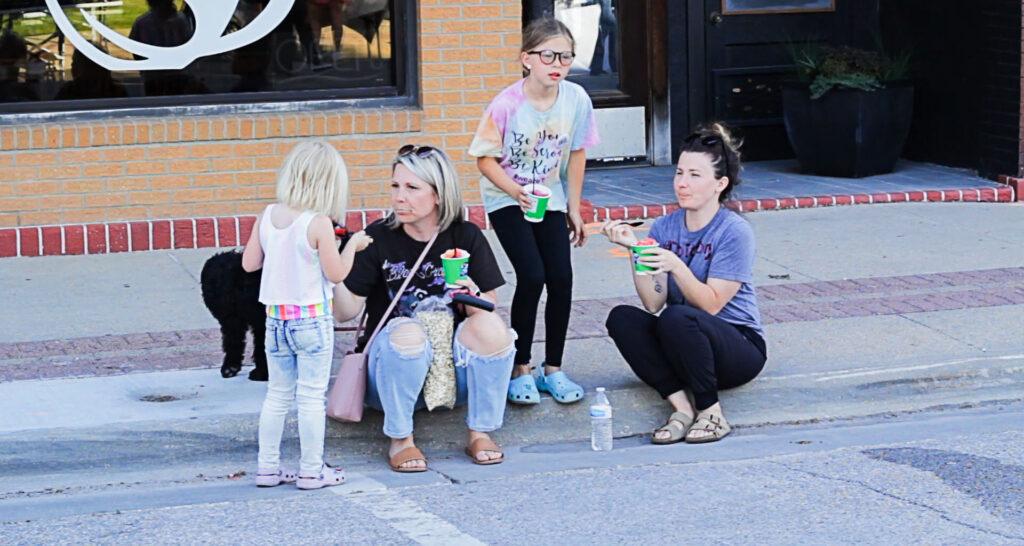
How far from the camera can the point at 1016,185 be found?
11.1m

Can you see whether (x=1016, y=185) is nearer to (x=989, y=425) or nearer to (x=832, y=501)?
(x=989, y=425)

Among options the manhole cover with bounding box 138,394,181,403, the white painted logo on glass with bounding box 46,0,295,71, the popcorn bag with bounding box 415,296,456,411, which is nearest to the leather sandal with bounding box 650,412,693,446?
the popcorn bag with bounding box 415,296,456,411

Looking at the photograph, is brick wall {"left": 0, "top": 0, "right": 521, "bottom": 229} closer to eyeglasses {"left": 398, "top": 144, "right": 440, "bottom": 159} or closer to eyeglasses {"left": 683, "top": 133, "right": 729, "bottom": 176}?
eyeglasses {"left": 683, "top": 133, "right": 729, "bottom": 176}

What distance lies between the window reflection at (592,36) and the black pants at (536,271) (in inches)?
217

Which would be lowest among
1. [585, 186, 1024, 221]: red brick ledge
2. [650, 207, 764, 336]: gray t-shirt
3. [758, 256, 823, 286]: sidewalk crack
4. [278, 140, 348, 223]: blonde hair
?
[758, 256, 823, 286]: sidewalk crack

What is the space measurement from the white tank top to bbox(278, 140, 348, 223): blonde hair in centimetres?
5

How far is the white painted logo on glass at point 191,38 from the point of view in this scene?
936 centimetres

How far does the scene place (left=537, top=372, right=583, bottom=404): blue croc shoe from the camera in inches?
258

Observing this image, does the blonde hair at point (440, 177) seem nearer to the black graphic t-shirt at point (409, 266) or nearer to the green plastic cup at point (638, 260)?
the black graphic t-shirt at point (409, 266)

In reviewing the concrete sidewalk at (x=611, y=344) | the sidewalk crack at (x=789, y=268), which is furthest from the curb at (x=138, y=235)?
the sidewalk crack at (x=789, y=268)

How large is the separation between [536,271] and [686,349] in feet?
2.14

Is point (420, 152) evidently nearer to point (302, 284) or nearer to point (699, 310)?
point (302, 284)

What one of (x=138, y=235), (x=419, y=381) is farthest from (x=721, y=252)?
(x=138, y=235)

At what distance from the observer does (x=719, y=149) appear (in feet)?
21.2
